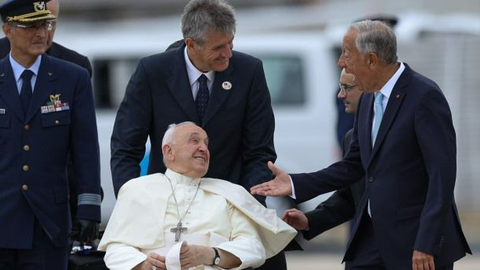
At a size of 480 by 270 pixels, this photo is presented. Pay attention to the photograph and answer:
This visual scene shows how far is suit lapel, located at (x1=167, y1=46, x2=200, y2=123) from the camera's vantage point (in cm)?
666

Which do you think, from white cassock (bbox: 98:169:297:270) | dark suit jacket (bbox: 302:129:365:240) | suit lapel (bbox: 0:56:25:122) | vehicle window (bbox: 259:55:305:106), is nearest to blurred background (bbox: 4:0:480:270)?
vehicle window (bbox: 259:55:305:106)

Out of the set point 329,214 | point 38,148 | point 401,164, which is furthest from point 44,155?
point 401,164

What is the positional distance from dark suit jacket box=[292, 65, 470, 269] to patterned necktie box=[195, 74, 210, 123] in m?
0.82

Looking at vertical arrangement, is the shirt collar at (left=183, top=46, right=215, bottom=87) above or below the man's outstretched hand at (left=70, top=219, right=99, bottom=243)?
above

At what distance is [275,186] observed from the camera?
260 inches

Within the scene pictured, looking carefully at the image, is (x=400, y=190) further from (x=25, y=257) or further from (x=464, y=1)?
(x=464, y=1)

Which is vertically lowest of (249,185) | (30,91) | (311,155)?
(311,155)

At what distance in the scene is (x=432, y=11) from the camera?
1844cm

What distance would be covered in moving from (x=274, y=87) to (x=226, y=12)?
768cm

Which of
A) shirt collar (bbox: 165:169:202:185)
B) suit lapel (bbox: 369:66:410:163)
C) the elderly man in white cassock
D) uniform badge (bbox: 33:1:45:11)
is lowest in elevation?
the elderly man in white cassock

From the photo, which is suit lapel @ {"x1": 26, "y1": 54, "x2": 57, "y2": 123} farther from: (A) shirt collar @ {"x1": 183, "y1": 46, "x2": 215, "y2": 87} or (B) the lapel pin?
(B) the lapel pin

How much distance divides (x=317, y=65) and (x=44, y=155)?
7.46m

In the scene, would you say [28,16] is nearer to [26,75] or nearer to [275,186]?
[26,75]

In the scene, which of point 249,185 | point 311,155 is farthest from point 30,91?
point 311,155
